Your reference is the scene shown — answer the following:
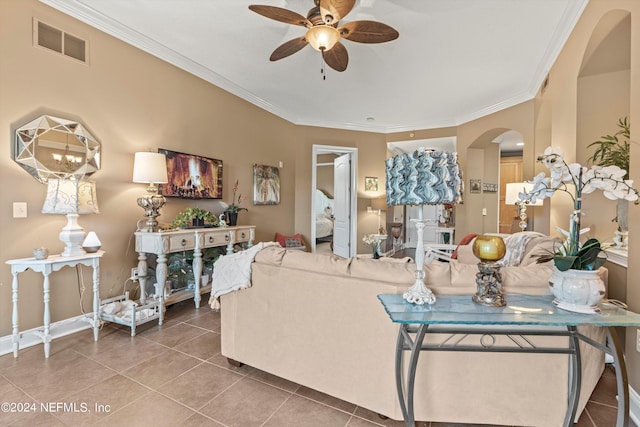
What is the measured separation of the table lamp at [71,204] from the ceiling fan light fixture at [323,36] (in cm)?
223

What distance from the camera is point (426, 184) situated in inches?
53.8

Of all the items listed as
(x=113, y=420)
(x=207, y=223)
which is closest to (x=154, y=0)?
(x=207, y=223)

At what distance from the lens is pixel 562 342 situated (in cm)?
140

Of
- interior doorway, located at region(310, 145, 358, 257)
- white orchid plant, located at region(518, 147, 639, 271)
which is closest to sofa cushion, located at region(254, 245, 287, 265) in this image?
white orchid plant, located at region(518, 147, 639, 271)

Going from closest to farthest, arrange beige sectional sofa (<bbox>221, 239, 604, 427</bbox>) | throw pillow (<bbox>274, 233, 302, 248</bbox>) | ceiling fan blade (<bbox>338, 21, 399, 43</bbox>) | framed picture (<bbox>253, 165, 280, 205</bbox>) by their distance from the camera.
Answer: beige sectional sofa (<bbox>221, 239, 604, 427</bbox>), ceiling fan blade (<bbox>338, 21, 399, 43</bbox>), framed picture (<bbox>253, 165, 280, 205</bbox>), throw pillow (<bbox>274, 233, 302, 248</bbox>)

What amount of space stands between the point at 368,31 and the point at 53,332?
3.66m

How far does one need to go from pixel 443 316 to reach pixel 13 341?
3032mm

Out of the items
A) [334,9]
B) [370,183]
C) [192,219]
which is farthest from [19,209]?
[370,183]

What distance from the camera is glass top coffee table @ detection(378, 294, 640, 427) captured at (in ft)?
3.68

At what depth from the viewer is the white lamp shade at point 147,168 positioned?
2.86 metres

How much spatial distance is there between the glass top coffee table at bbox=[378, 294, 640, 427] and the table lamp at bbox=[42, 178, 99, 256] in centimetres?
252

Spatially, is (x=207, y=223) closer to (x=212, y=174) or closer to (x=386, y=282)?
(x=212, y=174)

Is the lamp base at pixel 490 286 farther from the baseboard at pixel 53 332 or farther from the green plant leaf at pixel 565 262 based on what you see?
the baseboard at pixel 53 332

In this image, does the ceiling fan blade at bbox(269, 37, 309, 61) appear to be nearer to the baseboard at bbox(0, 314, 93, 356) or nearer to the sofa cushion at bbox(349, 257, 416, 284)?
the sofa cushion at bbox(349, 257, 416, 284)
